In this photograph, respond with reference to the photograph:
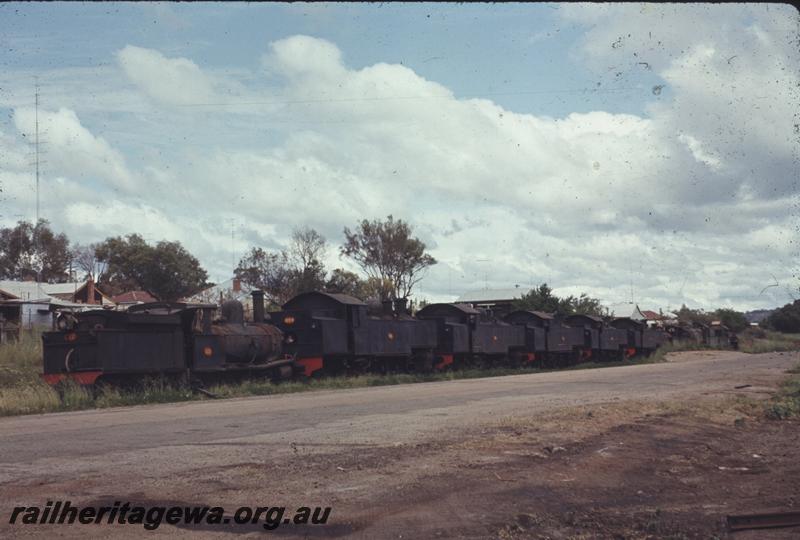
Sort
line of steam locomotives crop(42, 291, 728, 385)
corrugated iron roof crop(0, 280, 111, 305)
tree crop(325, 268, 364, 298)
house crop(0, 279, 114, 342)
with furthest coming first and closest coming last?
tree crop(325, 268, 364, 298), corrugated iron roof crop(0, 280, 111, 305), house crop(0, 279, 114, 342), line of steam locomotives crop(42, 291, 728, 385)

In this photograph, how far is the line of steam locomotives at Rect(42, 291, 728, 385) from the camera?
22.0 metres

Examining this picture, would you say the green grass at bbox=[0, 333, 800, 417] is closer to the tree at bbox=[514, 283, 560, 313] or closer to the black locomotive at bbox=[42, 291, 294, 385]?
the black locomotive at bbox=[42, 291, 294, 385]

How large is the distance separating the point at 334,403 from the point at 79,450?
8567mm

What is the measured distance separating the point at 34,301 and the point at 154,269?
30365 mm

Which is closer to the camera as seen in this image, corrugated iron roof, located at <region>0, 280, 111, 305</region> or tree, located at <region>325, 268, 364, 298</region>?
corrugated iron roof, located at <region>0, 280, 111, 305</region>

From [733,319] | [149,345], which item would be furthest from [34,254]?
[733,319]

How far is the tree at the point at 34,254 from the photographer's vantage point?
7356 centimetres

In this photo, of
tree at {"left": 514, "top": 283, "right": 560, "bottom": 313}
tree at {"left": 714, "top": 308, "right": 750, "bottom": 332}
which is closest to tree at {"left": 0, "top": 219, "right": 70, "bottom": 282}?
tree at {"left": 514, "top": 283, "right": 560, "bottom": 313}

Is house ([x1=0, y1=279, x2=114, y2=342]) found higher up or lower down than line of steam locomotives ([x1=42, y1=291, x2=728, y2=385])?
higher up

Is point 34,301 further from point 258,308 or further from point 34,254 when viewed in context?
point 34,254

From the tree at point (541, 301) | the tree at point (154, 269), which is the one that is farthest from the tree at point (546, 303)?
the tree at point (154, 269)

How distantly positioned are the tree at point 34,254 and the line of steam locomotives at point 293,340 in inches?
1827

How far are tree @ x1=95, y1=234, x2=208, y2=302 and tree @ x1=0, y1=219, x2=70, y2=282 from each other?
17.1 ft

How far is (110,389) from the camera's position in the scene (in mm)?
21844
